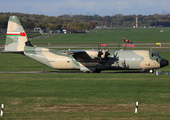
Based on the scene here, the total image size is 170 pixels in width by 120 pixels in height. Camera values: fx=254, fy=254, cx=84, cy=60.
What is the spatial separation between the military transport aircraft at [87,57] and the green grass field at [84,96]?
5.95ft

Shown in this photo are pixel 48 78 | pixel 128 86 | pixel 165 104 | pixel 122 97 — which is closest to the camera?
pixel 165 104

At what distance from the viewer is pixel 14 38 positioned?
1590 inches

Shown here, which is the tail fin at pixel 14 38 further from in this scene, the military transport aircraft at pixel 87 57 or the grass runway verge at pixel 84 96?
the grass runway verge at pixel 84 96

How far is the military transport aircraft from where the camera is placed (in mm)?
38312

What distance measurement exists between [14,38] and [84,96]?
1918cm

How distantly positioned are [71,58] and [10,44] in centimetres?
1004

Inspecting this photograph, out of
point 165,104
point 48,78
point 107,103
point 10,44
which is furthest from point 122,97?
point 10,44

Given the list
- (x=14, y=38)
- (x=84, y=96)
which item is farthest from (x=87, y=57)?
(x=84, y=96)

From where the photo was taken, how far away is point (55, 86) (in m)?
31.2

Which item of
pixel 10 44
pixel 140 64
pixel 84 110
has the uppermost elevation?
pixel 10 44

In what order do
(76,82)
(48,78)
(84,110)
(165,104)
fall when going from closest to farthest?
(84,110)
(165,104)
(76,82)
(48,78)

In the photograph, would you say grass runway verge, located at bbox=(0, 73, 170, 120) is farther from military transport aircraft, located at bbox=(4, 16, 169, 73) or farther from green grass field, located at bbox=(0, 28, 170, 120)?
military transport aircraft, located at bbox=(4, 16, 169, 73)

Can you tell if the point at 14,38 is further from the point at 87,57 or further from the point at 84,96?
the point at 84,96

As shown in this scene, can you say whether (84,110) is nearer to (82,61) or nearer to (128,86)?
(128,86)
